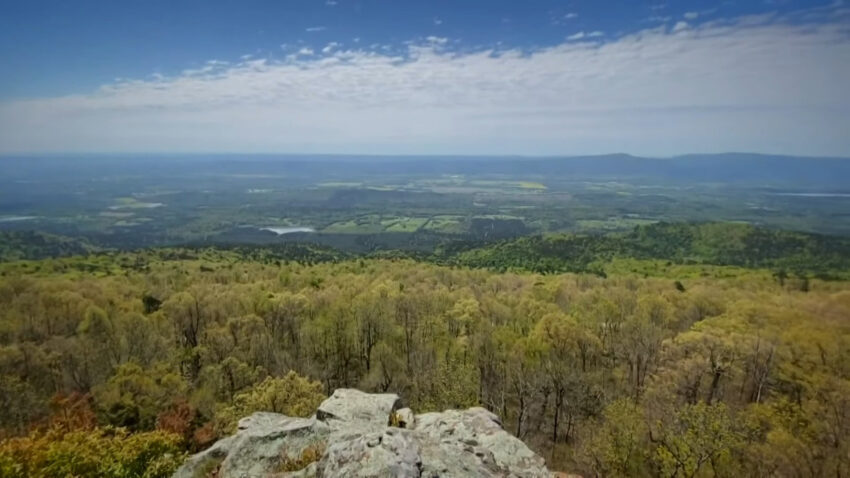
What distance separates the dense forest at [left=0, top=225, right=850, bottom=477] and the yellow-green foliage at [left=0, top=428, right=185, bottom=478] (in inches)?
3.4

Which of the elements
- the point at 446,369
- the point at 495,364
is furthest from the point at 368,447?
the point at 495,364

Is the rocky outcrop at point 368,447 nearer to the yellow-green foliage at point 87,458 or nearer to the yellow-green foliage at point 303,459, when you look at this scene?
the yellow-green foliage at point 303,459

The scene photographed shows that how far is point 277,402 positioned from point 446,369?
13.7m

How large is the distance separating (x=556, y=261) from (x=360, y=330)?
358ft

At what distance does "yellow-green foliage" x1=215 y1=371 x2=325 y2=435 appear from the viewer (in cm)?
3091

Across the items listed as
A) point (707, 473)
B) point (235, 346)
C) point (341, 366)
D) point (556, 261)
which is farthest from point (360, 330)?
point (556, 261)

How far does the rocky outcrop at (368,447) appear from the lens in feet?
43.0

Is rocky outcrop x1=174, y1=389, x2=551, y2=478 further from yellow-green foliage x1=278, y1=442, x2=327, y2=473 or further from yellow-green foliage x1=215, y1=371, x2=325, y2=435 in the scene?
yellow-green foliage x1=215, y1=371, x2=325, y2=435

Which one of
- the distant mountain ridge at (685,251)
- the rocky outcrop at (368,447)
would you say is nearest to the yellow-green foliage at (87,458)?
the rocky outcrop at (368,447)

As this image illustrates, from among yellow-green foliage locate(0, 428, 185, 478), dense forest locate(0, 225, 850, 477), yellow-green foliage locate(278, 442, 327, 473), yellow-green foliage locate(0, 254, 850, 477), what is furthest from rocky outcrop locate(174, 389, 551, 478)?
yellow-green foliage locate(0, 254, 850, 477)

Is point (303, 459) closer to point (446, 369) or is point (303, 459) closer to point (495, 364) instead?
point (446, 369)

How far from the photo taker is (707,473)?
30828mm

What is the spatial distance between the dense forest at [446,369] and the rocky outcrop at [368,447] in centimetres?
380

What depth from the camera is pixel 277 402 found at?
1241 inches
